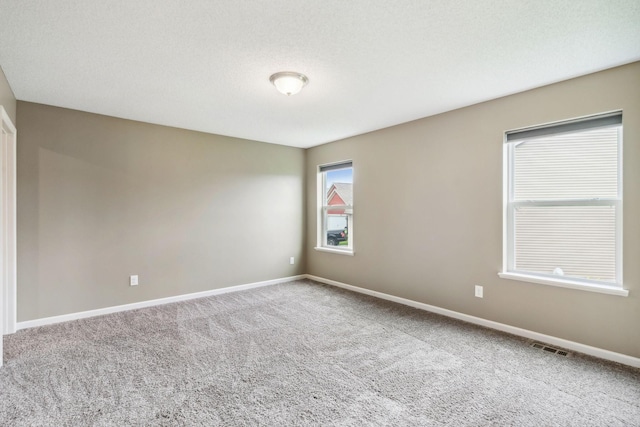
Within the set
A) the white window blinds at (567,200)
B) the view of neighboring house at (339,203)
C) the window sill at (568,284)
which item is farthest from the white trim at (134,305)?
the white window blinds at (567,200)

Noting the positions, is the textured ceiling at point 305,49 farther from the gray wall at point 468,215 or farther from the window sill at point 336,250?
the window sill at point 336,250

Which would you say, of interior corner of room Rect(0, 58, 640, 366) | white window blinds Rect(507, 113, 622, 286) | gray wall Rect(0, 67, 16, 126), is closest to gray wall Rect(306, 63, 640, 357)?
interior corner of room Rect(0, 58, 640, 366)

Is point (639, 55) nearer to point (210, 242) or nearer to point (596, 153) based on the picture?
point (596, 153)

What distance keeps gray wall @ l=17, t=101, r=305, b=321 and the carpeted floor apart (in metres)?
0.56

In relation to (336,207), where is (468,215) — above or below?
below

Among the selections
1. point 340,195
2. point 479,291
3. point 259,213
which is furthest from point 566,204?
point 259,213

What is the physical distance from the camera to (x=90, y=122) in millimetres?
3617

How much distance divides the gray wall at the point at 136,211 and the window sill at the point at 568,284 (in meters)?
3.40

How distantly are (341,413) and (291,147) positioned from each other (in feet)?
14.2

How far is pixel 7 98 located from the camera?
9.21 ft

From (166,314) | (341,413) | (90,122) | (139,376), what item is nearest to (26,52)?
(90,122)

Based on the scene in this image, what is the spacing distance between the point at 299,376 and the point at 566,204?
2.74 meters

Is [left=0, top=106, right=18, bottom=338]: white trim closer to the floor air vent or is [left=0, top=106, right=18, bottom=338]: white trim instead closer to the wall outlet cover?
the wall outlet cover

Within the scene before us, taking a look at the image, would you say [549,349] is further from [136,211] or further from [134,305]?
[136,211]
